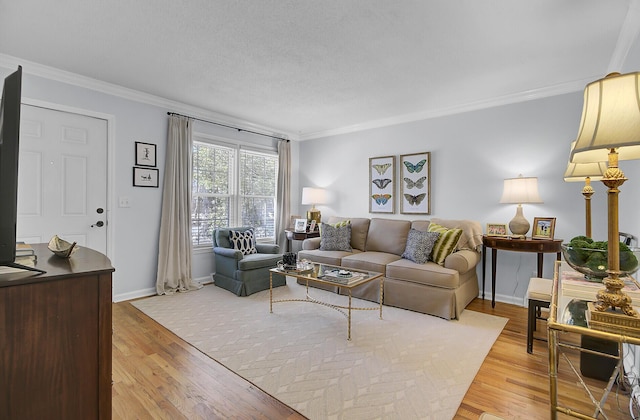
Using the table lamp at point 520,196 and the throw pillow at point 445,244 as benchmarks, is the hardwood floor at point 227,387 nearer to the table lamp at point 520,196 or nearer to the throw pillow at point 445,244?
the throw pillow at point 445,244

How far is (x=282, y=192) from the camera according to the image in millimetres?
5457

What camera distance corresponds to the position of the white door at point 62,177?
304cm

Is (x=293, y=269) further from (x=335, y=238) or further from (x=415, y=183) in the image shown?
(x=415, y=183)

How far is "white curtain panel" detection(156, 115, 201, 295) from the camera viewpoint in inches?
155

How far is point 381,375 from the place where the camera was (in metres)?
2.11

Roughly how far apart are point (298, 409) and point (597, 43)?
3538 millimetres

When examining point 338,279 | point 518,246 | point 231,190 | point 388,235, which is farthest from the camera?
point 231,190

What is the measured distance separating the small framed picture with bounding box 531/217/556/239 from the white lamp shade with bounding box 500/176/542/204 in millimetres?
278

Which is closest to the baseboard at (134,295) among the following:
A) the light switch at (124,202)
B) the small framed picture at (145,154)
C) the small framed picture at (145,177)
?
the light switch at (124,202)

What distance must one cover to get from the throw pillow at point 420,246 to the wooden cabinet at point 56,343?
3.07 m

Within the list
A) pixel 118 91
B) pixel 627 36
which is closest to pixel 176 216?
pixel 118 91

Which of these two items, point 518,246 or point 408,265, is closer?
point 518,246

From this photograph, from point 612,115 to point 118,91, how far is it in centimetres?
433

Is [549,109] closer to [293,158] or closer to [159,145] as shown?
[293,158]
